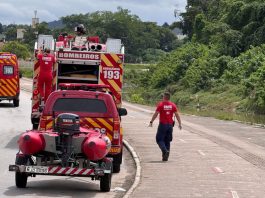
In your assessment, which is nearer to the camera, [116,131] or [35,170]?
[35,170]

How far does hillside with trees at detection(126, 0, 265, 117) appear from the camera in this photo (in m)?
55.6

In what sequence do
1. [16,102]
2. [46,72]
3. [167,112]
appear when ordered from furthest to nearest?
[16,102] → [46,72] → [167,112]

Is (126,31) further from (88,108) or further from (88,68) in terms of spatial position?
(88,108)

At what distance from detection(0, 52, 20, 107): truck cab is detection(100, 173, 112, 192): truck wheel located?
28.5 metres

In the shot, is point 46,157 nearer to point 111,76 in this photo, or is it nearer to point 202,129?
point 111,76

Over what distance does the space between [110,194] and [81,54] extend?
957 centimetres

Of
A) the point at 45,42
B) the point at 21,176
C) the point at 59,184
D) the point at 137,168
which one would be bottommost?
the point at 59,184

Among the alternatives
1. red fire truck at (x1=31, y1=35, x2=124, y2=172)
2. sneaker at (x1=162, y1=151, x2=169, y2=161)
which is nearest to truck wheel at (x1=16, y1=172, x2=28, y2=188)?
sneaker at (x1=162, y1=151, x2=169, y2=161)

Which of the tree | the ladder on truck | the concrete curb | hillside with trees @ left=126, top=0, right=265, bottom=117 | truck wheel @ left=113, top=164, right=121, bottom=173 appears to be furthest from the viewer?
the tree

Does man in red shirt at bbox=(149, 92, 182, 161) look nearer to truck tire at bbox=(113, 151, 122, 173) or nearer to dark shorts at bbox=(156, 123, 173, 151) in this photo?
dark shorts at bbox=(156, 123, 173, 151)

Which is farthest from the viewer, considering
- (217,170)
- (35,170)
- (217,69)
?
(217,69)

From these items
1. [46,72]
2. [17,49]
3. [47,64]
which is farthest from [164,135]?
[17,49]

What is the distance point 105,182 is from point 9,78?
96.1 feet

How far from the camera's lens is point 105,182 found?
14078 mm
